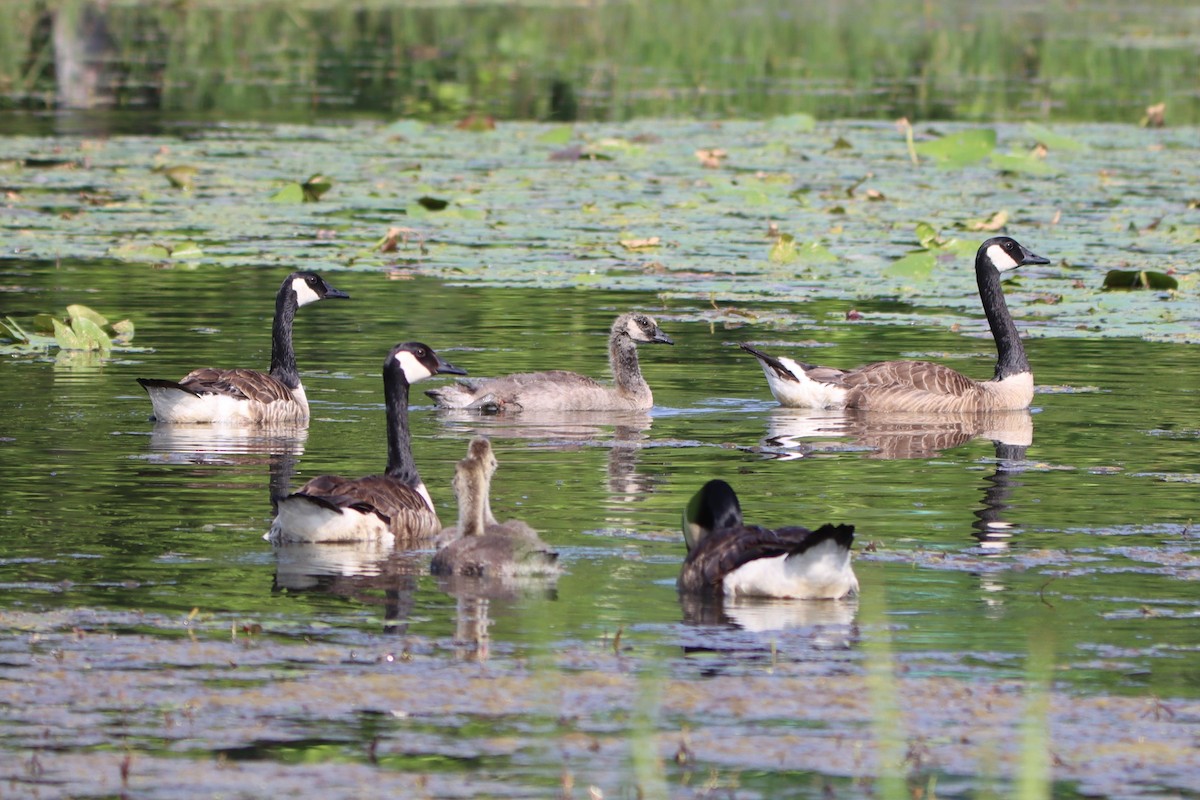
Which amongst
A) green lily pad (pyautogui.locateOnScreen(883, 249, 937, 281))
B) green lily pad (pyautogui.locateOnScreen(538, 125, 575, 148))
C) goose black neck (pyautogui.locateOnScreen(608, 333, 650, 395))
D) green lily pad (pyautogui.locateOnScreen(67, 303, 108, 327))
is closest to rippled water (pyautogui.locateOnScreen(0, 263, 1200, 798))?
goose black neck (pyautogui.locateOnScreen(608, 333, 650, 395))

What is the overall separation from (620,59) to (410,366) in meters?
33.7

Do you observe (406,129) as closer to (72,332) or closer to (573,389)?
(72,332)

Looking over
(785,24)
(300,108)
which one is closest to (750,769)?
(300,108)

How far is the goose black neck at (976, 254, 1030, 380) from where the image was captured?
16656 millimetres

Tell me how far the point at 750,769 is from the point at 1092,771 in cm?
113

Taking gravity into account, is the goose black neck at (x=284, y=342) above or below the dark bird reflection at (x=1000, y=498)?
above

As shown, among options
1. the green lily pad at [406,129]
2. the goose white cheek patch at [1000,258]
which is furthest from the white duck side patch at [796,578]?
the green lily pad at [406,129]

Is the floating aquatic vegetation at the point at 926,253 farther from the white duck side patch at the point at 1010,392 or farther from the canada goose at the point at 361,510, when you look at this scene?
the canada goose at the point at 361,510

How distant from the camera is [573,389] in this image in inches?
638

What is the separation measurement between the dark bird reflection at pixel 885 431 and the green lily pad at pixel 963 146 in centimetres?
1201

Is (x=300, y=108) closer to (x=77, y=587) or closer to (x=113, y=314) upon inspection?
(x=113, y=314)

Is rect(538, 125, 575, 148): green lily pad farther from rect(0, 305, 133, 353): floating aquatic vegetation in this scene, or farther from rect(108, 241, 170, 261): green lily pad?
rect(0, 305, 133, 353): floating aquatic vegetation

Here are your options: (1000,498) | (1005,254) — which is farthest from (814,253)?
(1000,498)

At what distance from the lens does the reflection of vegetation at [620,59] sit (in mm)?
36969
